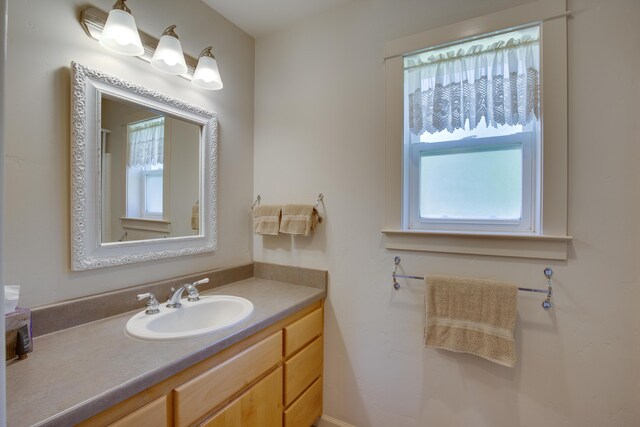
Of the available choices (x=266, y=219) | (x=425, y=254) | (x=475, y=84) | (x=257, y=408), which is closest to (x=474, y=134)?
(x=475, y=84)

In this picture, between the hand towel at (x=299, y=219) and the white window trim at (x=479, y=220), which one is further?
the hand towel at (x=299, y=219)

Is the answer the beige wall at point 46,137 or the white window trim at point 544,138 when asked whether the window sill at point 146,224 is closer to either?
the beige wall at point 46,137

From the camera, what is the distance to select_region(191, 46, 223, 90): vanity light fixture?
1440mm

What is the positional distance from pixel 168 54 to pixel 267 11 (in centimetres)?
70

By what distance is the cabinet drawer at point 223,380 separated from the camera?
882 mm

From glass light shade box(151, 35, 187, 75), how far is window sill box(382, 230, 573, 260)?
1.27m

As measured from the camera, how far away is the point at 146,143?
135 centimetres

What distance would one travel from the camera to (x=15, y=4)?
37.3 inches

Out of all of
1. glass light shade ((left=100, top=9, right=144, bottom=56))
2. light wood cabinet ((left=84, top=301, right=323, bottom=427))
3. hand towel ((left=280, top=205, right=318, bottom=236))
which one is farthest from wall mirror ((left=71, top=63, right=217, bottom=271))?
light wood cabinet ((left=84, top=301, right=323, bottom=427))

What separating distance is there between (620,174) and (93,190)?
2.03 metres

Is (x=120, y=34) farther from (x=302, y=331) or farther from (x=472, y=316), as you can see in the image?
(x=472, y=316)

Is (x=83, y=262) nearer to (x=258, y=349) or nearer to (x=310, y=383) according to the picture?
(x=258, y=349)

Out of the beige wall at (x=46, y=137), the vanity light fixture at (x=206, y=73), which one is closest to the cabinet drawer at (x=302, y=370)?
the beige wall at (x=46, y=137)

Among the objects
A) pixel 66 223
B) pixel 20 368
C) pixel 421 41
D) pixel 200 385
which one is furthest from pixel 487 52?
pixel 20 368
